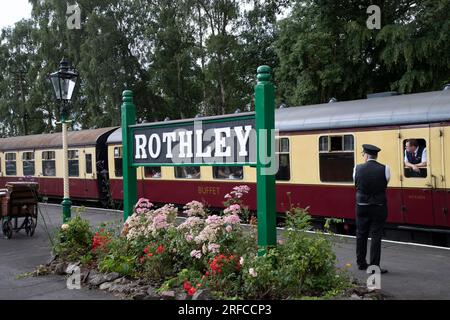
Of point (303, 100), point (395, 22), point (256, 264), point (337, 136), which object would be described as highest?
point (395, 22)

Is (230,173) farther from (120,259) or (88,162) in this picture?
(88,162)

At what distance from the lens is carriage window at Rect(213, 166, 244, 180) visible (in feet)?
41.8

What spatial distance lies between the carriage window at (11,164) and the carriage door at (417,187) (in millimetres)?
19514

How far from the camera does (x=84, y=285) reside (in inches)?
271

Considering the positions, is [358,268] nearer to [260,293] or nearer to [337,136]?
→ [260,293]

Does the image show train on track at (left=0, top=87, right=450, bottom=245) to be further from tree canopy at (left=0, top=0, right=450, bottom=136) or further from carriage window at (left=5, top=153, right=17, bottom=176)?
carriage window at (left=5, top=153, right=17, bottom=176)

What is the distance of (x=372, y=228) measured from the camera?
685 centimetres

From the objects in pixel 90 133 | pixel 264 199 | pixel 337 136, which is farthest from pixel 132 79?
pixel 264 199

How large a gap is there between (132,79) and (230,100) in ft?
22.1

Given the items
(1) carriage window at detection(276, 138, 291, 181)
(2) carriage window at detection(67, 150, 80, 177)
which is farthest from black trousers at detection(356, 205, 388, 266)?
(2) carriage window at detection(67, 150, 80, 177)

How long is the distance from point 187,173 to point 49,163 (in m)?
9.42

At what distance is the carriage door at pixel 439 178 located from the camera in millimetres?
8852

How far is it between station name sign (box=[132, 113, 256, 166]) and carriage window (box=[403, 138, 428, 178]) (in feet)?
14.2

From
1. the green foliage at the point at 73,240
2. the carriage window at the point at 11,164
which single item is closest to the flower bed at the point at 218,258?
the green foliage at the point at 73,240
